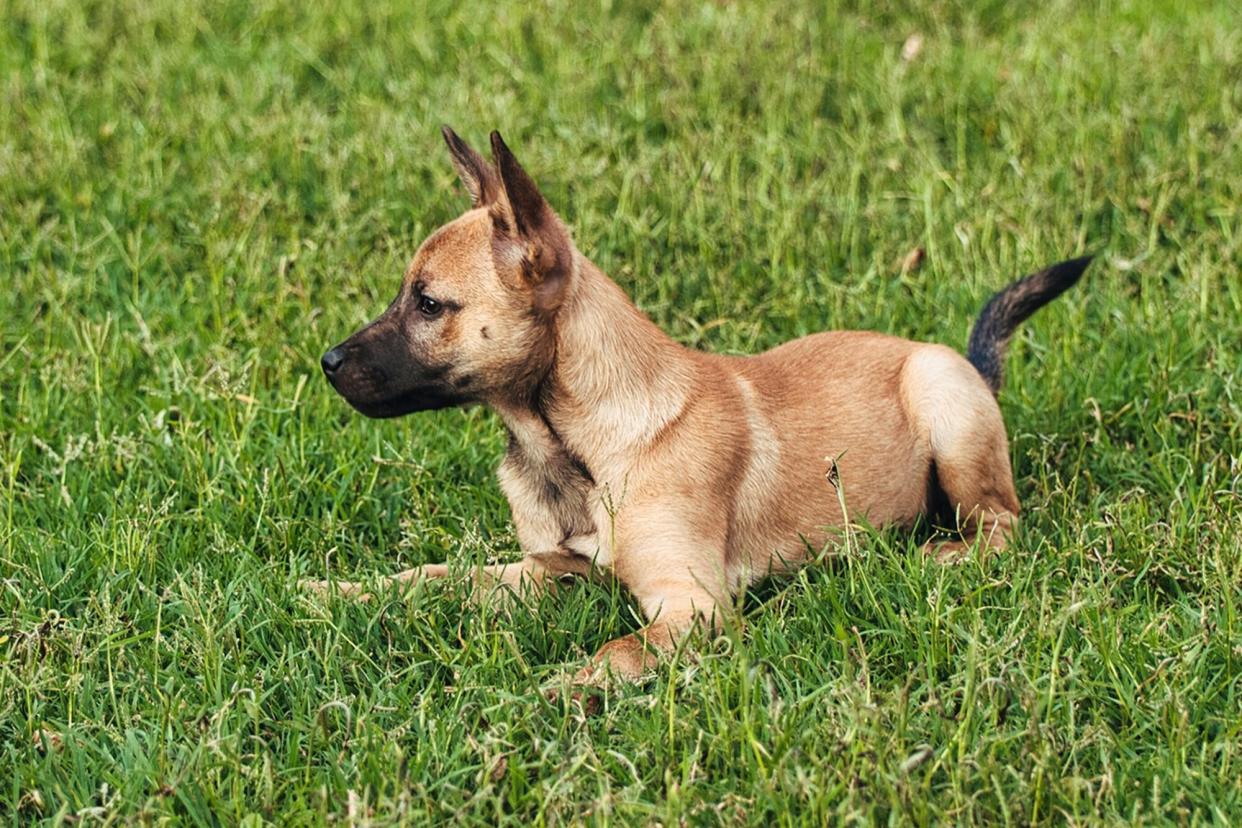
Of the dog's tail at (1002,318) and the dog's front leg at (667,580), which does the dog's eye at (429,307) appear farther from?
the dog's tail at (1002,318)

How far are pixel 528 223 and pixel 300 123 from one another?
339 centimetres

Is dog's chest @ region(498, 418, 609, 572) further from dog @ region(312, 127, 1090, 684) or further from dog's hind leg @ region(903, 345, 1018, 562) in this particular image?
dog's hind leg @ region(903, 345, 1018, 562)

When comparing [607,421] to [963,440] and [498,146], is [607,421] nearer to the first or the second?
[498,146]

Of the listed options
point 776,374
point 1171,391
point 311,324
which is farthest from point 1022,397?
point 311,324

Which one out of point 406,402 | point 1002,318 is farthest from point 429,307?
point 1002,318

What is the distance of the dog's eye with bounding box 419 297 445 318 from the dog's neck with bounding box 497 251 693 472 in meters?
0.34

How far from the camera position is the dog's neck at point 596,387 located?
4.38 m

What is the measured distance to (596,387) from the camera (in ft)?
14.4

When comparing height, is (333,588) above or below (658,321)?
above

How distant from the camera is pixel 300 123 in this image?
7.24 m

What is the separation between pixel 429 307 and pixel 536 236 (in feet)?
1.33

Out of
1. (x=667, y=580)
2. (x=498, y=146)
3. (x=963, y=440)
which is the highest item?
(x=498, y=146)

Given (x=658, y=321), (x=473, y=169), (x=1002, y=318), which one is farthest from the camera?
(x=658, y=321)

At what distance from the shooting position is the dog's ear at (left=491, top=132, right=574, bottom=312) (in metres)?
4.13
